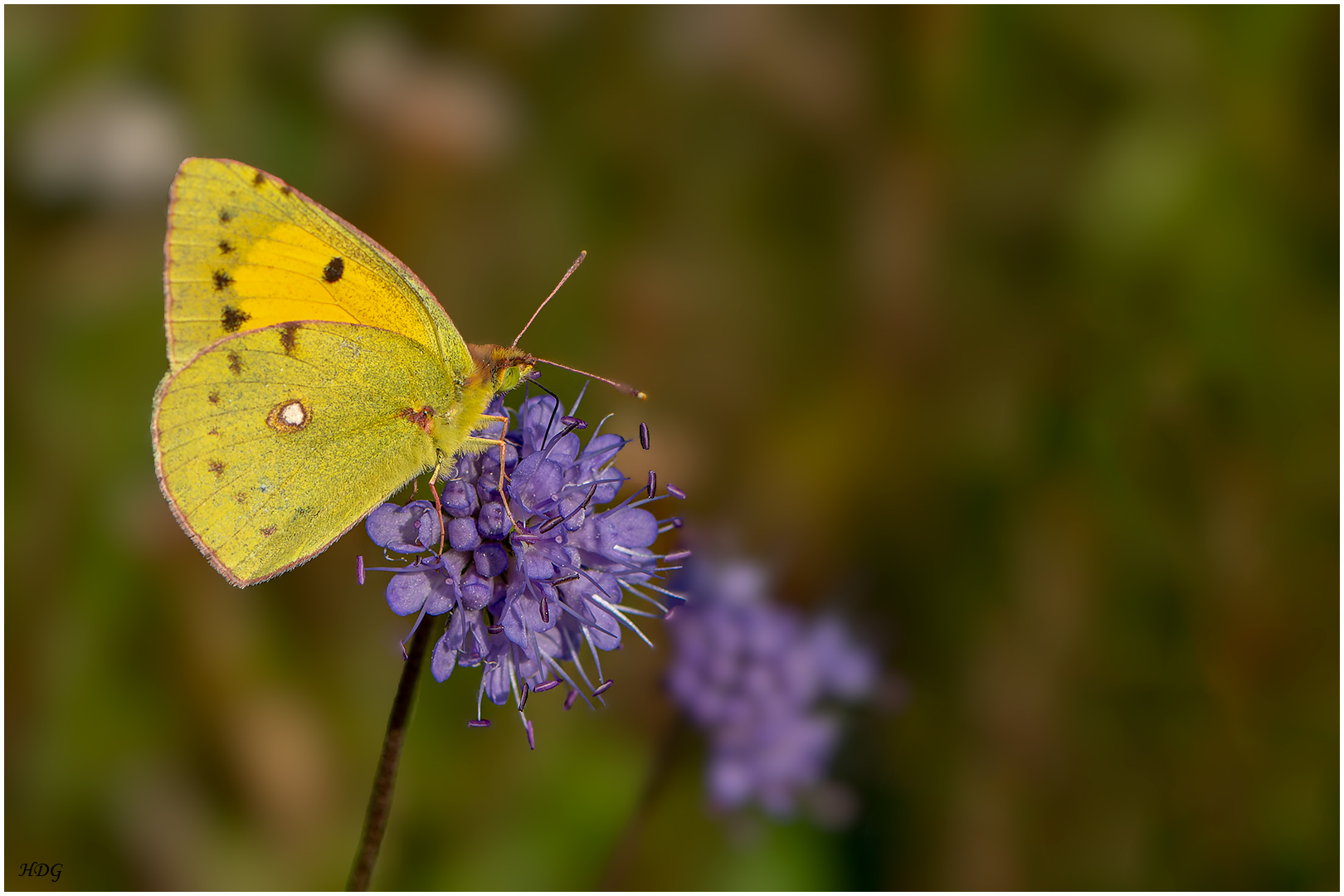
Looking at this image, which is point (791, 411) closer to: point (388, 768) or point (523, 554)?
point (523, 554)

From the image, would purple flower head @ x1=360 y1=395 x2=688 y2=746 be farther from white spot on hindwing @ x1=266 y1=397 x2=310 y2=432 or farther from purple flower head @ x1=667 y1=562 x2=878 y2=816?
purple flower head @ x1=667 y1=562 x2=878 y2=816

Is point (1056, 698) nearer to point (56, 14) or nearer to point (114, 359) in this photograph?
point (114, 359)

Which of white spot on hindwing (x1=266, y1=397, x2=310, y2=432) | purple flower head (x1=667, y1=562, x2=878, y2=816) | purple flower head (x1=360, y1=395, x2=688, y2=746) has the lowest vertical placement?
purple flower head (x1=667, y1=562, x2=878, y2=816)

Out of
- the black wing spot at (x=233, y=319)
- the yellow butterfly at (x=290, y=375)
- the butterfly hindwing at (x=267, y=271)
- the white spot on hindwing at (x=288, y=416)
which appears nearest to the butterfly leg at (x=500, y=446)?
the yellow butterfly at (x=290, y=375)

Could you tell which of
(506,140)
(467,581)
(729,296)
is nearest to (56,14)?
(506,140)

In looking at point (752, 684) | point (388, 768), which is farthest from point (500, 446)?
point (752, 684)

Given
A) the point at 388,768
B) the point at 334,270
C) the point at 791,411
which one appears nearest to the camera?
the point at 388,768

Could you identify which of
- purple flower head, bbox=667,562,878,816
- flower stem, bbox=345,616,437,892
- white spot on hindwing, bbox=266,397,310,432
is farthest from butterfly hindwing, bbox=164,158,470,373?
purple flower head, bbox=667,562,878,816

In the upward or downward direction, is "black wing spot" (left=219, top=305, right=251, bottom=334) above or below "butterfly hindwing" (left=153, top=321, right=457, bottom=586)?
above
